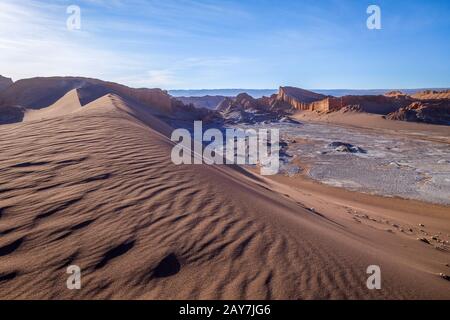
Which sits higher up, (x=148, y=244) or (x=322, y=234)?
(x=148, y=244)

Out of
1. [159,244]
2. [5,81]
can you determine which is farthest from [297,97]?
[159,244]

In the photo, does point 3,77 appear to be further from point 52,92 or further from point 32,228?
point 32,228

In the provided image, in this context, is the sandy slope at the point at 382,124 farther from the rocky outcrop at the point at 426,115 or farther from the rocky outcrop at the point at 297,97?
the rocky outcrop at the point at 297,97

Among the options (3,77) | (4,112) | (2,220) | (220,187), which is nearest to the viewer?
(2,220)

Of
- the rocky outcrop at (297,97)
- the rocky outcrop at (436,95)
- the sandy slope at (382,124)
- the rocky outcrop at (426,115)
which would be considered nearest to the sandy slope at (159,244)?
the sandy slope at (382,124)

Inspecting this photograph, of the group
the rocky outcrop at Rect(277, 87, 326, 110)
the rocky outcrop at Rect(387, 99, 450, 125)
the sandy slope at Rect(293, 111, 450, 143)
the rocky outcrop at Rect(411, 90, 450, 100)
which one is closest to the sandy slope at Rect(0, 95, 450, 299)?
the sandy slope at Rect(293, 111, 450, 143)

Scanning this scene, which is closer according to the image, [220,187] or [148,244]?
[148,244]

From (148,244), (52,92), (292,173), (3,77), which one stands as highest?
(3,77)
